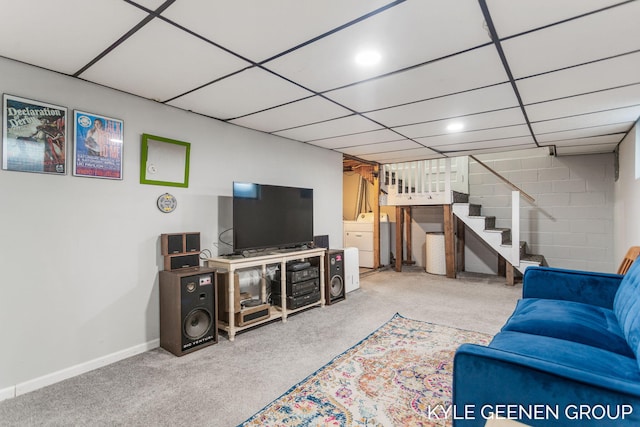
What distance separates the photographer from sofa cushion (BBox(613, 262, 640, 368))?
4.89 feet

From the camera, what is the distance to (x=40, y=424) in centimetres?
180

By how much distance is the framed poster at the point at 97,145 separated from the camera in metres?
2.40

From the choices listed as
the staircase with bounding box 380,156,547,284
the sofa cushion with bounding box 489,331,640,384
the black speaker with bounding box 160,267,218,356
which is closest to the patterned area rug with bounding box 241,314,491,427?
the sofa cushion with bounding box 489,331,640,384

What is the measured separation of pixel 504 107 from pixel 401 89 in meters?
1.13

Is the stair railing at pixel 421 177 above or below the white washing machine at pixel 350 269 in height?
above

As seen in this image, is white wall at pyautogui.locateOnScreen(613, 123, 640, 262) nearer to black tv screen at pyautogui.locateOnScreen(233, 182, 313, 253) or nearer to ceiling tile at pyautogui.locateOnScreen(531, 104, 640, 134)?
ceiling tile at pyautogui.locateOnScreen(531, 104, 640, 134)

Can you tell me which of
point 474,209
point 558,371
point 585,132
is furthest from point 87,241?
point 474,209

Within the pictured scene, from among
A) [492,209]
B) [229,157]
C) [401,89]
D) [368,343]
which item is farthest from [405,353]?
[492,209]

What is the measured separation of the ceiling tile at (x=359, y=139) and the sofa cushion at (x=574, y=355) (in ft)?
8.71

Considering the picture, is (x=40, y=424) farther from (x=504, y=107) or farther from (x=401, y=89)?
(x=504, y=107)

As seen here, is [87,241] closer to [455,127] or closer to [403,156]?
[455,127]

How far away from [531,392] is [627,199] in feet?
13.1

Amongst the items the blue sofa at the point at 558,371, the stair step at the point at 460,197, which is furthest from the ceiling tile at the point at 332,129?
the stair step at the point at 460,197

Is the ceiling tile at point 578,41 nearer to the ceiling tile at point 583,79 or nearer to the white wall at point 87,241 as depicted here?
the ceiling tile at point 583,79
